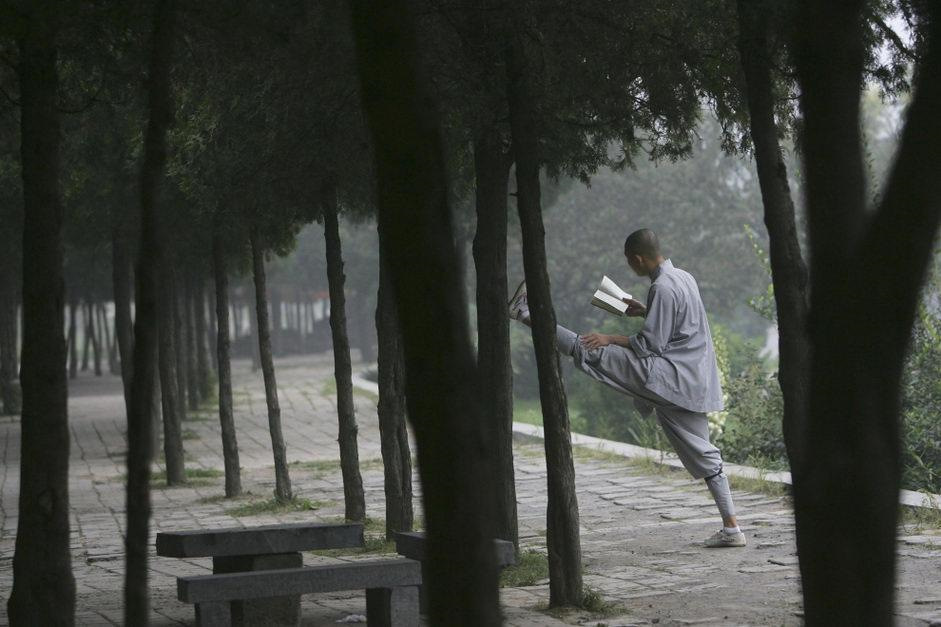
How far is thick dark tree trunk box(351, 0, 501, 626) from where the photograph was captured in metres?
2.96

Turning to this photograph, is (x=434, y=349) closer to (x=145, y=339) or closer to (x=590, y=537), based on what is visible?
(x=145, y=339)

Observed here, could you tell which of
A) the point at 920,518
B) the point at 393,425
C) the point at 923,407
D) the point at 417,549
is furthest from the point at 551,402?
the point at 923,407

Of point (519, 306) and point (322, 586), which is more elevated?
point (519, 306)

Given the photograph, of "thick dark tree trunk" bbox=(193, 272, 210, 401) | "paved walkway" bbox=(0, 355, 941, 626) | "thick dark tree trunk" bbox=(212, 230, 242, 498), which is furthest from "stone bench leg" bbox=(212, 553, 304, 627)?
"thick dark tree trunk" bbox=(193, 272, 210, 401)

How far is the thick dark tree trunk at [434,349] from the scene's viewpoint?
296 cm

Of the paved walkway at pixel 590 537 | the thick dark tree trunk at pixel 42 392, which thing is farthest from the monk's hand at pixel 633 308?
the thick dark tree trunk at pixel 42 392

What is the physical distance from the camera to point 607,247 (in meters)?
52.7

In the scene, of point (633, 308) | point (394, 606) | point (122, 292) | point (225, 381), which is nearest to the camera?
point (394, 606)

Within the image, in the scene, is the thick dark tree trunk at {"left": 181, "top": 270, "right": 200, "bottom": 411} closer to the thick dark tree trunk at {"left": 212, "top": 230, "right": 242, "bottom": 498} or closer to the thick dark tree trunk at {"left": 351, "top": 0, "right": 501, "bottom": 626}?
the thick dark tree trunk at {"left": 212, "top": 230, "right": 242, "bottom": 498}

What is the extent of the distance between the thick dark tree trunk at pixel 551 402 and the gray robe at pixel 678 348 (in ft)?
6.69

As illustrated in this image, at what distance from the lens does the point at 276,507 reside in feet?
43.8

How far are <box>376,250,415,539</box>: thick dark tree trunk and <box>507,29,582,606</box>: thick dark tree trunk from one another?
9.15ft

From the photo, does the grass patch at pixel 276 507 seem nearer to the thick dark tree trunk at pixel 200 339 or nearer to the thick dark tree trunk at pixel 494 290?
the thick dark tree trunk at pixel 494 290

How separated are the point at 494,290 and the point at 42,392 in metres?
3.28
